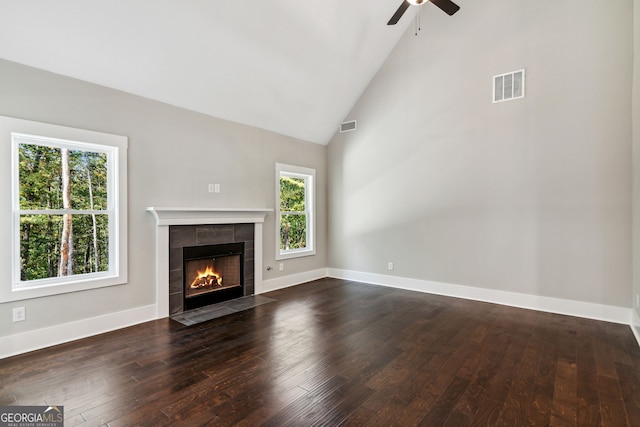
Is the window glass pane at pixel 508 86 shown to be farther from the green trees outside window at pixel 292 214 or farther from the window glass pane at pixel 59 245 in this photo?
the window glass pane at pixel 59 245

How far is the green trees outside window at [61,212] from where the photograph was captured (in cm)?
298

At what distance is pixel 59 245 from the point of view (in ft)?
10.4

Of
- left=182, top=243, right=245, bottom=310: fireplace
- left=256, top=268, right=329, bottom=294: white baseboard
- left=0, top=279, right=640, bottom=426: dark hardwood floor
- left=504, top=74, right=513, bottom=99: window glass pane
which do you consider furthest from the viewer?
left=256, top=268, right=329, bottom=294: white baseboard

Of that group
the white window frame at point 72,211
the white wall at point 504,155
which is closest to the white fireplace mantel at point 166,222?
the white window frame at point 72,211

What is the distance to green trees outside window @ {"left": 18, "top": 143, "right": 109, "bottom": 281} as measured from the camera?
117 inches

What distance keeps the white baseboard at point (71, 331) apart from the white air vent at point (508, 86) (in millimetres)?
5412

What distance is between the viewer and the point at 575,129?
383 centimetres

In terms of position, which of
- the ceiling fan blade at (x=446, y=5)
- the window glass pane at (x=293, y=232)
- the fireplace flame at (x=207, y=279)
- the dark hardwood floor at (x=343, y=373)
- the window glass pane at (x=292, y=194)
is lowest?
the dark hardwood floor at (x=343, y=373)

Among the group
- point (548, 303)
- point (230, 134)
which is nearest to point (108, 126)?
point (230, 134)

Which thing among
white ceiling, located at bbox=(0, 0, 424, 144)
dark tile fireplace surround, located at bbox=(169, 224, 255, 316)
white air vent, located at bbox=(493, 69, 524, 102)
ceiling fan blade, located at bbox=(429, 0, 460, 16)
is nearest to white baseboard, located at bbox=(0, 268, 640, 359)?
dark tile fireplace surround, located at bbox=(169, 224, 255, 316)

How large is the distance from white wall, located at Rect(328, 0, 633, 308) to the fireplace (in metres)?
2.28

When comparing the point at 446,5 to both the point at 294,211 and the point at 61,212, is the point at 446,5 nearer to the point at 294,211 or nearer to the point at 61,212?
the point at 294,211

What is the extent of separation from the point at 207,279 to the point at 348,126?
3731mm

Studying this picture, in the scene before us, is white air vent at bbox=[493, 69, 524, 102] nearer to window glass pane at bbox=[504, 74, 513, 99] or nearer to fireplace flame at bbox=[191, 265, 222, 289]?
window glass pane at bbox=[504, 74, 513, 99]
